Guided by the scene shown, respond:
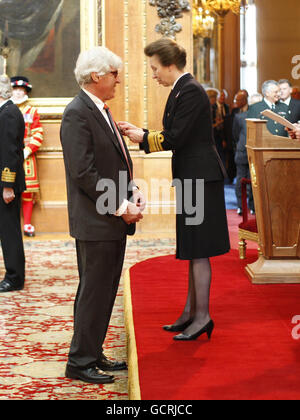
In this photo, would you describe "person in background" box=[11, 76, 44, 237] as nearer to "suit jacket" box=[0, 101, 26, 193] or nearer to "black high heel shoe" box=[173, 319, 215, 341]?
"suit jacket" box=[0, 101, 26, 193]

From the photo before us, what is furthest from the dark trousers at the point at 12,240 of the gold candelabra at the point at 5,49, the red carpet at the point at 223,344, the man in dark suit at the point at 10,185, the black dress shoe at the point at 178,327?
the gold candelabra at the point at 5,49

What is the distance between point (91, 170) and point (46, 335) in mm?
1799

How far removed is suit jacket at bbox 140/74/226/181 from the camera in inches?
177

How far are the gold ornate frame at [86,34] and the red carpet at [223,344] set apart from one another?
3.75m

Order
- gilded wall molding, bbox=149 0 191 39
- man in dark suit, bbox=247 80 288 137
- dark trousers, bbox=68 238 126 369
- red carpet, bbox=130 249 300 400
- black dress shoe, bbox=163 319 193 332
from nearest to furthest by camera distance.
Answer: red carpet, bbox=130 249 300 400
dark trousers, bbox=68 238 126 369
black dress shoe, bbox=163 319 193 332
man in dark suit, bbox=247 80 288 137
gilded wall molding, bbox=149 0 191 39

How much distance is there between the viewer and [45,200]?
9836mm

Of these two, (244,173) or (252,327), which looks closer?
(252,327)

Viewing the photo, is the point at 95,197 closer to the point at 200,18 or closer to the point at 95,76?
the point at 95,76

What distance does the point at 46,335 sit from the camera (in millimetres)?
Result: 5457

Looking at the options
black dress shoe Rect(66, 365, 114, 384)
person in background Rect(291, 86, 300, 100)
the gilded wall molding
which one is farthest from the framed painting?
person in background Rect(291, 86, 300, 100)

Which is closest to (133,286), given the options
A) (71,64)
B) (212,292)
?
(212,292)

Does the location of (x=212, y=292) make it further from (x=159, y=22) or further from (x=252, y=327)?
(x=159, y=22)

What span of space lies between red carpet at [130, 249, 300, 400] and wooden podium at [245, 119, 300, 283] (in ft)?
0.59

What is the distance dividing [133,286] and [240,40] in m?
14.4
